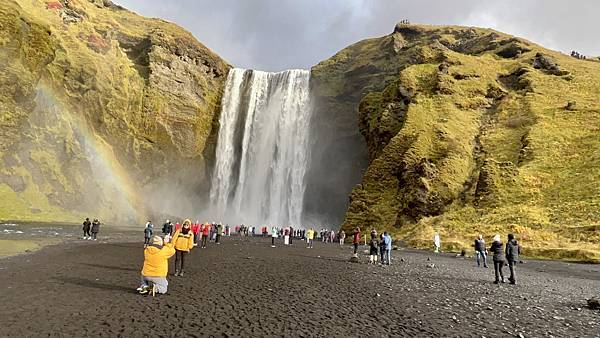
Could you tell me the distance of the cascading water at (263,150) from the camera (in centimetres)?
7388

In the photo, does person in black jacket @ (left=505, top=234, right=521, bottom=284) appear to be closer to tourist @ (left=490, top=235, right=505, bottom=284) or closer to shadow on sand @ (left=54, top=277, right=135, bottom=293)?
tourist @ (left=490, top=235, right=505, bottom=284)

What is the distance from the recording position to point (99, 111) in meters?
67.8

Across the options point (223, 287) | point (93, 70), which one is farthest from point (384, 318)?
point (93, 70)

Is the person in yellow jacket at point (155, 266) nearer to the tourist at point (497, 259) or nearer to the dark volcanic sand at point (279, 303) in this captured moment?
the dark volcanic sand at point (279, 303)

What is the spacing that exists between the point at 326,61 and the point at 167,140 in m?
39.2

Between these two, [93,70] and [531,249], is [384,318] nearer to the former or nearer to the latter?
[531,249]

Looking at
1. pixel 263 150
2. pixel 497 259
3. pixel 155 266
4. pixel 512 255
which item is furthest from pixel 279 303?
pixel 263 150

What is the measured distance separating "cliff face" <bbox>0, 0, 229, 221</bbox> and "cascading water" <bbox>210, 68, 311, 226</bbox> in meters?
4.12

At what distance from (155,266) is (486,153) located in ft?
139

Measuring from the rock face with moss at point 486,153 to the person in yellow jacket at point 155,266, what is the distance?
27.9m

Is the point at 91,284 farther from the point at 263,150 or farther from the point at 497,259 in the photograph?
the point at 263,150

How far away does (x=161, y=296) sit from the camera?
38.9 feet

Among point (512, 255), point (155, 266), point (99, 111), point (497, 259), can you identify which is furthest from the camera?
point (99, 111)

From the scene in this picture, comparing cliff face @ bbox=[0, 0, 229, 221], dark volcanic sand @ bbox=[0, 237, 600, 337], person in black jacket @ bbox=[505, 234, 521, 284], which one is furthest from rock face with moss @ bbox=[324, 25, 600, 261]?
cliff face @ bbox=[0, 0, 229, 221]
